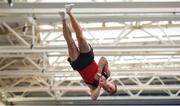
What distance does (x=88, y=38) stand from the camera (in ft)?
46.0

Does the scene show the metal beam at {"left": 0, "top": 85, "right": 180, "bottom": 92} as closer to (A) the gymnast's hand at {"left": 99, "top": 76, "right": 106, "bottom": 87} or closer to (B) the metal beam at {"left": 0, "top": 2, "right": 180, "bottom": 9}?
(B) the metal beam at {"left": 0, "top": 2, "right": 180, "bottom": 9}

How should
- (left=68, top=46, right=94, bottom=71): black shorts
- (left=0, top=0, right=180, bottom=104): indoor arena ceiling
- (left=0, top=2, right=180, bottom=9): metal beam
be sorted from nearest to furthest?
1. (left=68, top=46, right=94, bottom=71): black shorts
2. (left=0, top=2, right=180, bottom=9): metal beam
3. (left=0, top=0, right=180, bottom=104): indoor arena ceiling

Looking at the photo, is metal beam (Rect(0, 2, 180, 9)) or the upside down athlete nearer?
the upside down athlete

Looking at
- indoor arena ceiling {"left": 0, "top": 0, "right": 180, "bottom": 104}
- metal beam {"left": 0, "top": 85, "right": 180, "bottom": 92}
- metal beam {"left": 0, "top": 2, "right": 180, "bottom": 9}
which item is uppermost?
metal beam {"left": 0, "top": 2, "right": 180, "bottom": 9}

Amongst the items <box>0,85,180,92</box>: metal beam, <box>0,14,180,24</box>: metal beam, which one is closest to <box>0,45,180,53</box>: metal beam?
<box>0,14,180,24</box>: metal beam

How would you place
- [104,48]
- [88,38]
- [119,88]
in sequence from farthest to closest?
[119,88] → [88,38] → [104,48]

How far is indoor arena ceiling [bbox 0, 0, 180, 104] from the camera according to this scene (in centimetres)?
952

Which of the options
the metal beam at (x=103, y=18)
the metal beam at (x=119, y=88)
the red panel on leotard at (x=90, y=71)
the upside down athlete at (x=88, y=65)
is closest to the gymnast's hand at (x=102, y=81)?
the upside down athlete at (x=88, y=65)

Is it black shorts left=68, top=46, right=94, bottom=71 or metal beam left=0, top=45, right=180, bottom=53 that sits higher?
black shorts left=68, top=46, right=94, bottom=71

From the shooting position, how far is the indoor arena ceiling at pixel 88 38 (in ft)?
31.2

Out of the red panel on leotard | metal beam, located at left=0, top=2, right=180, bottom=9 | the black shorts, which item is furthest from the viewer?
metal beam, located at left=0, top=2, right=180, bottom=9

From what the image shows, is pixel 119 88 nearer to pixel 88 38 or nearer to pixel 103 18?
pixel 88 38

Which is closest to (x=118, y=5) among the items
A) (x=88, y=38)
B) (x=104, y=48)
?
(x=104, y=48)

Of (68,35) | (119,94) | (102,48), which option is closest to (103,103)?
(119,94)
